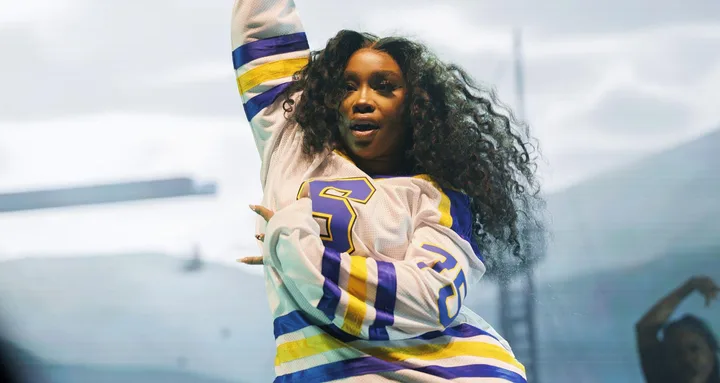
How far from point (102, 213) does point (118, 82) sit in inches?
14.5

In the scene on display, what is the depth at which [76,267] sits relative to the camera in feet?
8.77

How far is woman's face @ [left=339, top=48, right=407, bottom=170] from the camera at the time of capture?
143 cm

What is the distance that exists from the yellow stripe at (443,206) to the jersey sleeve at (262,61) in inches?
9.5

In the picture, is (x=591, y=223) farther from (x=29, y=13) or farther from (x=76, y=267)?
(x=29, y=13)

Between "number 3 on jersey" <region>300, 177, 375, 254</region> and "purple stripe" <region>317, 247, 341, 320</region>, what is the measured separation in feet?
0.25

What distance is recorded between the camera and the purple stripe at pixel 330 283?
1.22 m

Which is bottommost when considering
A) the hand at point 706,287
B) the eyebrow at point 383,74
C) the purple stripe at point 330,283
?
the hand at point 706,287

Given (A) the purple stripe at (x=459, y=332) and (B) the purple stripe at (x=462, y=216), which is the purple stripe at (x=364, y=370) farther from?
(B) the purple stripe at (x=462, y=216)

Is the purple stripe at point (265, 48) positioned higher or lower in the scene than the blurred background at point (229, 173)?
higher

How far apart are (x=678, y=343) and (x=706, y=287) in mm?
166

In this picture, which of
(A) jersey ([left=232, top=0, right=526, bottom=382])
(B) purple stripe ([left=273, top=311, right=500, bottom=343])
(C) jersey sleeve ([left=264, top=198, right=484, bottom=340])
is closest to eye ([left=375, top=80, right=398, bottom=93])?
(A) jersey ([left=232, top=0, right=526, bottom=382])

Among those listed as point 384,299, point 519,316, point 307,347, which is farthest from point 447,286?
point 519,316

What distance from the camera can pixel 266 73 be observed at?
150 centimetres

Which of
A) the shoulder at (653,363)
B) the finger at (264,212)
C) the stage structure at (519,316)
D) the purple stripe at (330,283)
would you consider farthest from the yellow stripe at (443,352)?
the shoulder at (653,363)
